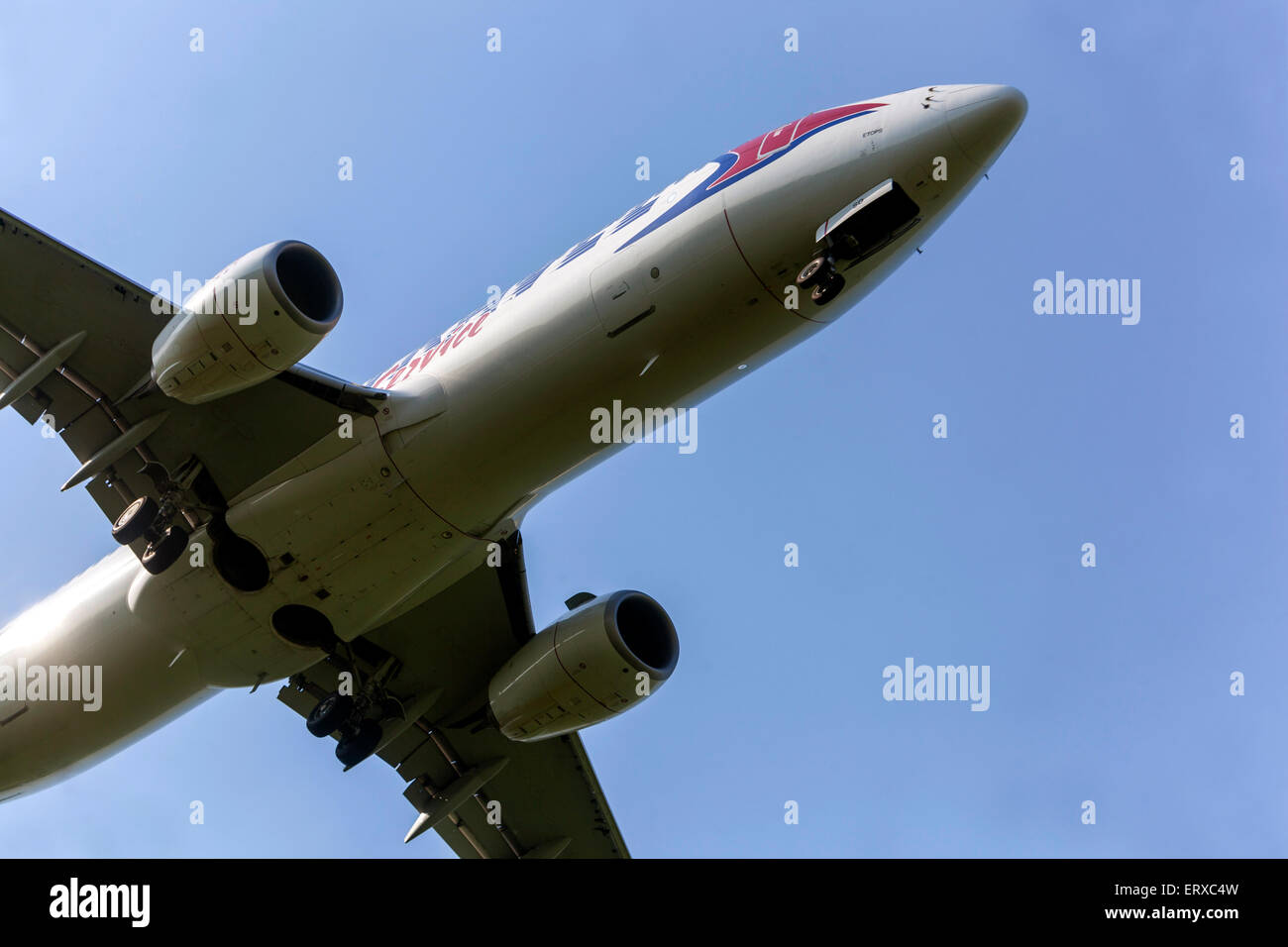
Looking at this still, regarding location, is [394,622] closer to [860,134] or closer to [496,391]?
[496,391]

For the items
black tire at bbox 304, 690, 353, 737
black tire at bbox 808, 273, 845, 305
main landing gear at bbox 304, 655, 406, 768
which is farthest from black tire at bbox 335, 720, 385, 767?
black tire at bbox 808, 273, 845, 305

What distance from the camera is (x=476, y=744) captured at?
22.9m

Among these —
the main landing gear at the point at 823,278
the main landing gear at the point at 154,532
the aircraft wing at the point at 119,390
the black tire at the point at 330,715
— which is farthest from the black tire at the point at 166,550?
the main landing gear at the point at 823,278

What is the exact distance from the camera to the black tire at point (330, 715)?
67.2 ft

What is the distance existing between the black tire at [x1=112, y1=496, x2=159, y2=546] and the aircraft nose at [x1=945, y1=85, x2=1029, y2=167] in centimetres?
1202

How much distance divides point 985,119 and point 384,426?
8.86 m

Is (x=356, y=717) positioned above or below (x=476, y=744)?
above

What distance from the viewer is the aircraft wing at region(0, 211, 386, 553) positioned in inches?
692

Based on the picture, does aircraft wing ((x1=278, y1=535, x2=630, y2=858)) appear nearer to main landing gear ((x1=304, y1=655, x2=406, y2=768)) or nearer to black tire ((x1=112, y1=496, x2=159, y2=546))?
main landing gear ((x1=304, y1=655, x2=406, y2=768))

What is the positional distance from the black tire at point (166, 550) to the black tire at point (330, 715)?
396cm

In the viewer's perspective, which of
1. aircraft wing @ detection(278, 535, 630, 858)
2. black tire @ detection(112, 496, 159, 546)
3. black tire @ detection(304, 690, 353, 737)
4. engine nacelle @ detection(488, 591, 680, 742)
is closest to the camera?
black tire @ detection(112, 496, 159, 546)

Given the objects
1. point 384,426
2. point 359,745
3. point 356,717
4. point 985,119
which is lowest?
point 359,745

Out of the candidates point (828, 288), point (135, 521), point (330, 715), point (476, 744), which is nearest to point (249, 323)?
point (135, 521)

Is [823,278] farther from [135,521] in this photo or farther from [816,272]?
[135,521]
